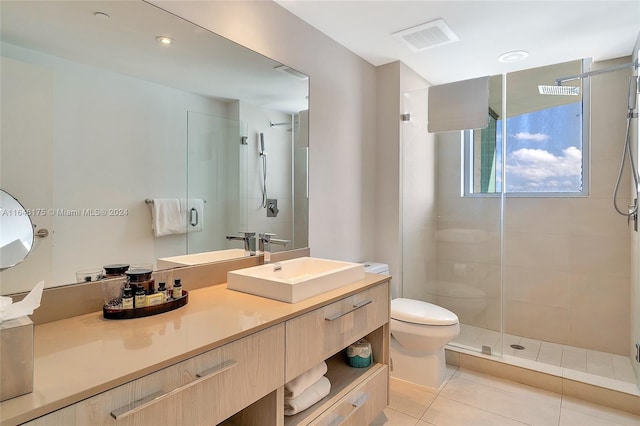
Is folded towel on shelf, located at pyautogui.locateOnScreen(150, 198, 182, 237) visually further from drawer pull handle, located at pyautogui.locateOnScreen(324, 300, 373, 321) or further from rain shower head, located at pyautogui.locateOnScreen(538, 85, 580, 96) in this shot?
rain shower head, located at pyautogui.locateOnScreen(538, 85, 580, 96)

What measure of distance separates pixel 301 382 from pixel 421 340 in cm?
114

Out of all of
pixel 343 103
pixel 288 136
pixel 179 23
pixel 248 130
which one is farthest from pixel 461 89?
pixel 179 23

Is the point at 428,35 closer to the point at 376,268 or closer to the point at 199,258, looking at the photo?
the point at 376,268

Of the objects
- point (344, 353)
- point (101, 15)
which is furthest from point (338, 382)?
point (101, 15)

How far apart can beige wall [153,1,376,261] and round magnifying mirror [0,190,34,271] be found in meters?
1.03

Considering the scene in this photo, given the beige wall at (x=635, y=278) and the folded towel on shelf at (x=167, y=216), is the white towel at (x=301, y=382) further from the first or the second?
the beige wall at (x=635, y=278)

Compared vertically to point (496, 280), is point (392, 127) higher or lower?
higher

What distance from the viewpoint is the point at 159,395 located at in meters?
0.83

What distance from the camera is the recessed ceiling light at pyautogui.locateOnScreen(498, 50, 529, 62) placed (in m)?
2.63

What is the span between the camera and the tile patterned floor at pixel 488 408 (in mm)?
1958

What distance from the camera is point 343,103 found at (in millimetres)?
2568

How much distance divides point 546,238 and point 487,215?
552mm

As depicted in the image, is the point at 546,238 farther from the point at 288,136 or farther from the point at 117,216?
the point at 117,216

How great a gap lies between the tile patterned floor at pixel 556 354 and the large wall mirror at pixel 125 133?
6.39 ft
